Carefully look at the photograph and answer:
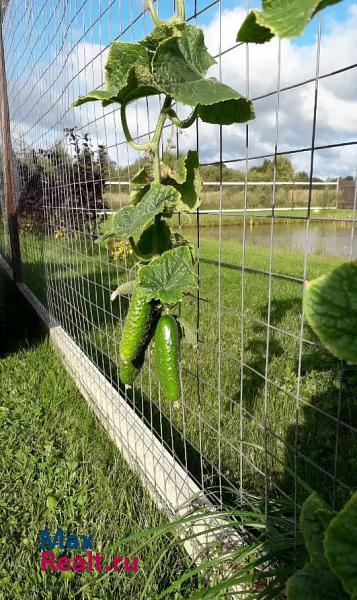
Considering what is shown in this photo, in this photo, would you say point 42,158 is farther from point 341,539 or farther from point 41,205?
point 341,539

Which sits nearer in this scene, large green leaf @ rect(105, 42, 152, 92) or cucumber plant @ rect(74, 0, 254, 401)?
cucumber plant @ rect(74, 0, 254, 401)

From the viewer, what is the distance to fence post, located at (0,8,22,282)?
5.21 metres

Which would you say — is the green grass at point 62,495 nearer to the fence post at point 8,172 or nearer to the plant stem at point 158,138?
the plant stem at point 158,138

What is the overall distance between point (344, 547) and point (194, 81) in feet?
2.94

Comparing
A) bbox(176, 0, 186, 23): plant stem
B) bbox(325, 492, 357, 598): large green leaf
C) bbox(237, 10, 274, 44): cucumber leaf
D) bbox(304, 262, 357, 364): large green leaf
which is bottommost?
bbox(325, 492, 357, 598): large green leaf

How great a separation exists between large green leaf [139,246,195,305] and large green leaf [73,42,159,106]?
38 centimetres

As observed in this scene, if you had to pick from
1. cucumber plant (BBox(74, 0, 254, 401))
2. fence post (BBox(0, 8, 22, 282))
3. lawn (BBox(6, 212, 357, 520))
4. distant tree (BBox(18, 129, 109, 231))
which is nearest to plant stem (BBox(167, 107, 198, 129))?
cucumber plant (BBox(74, 0, 254, 401))

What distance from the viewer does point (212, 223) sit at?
1925mm

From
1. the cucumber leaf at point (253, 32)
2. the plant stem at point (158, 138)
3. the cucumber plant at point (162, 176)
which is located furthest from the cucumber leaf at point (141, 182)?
the cucumber leaf at point (253, 32)

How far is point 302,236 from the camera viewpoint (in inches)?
159

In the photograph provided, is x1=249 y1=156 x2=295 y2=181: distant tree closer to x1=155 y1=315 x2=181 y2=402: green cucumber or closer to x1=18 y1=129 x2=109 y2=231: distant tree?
x1=155 y1=315 x2=181 y2=402: green cucumber

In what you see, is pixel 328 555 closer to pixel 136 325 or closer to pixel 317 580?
pixel 317 580

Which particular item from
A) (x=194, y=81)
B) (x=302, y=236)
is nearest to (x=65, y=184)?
(x=302, y=236)

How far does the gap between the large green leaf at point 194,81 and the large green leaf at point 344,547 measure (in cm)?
76
